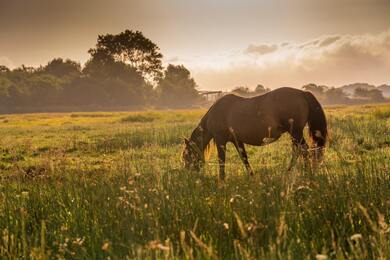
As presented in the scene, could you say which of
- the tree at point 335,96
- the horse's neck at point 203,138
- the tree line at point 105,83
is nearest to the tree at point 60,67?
the tree line at point 105,83

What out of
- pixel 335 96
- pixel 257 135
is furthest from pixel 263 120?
pixel 335 96

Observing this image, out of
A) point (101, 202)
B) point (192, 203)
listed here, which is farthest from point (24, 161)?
point (192, 203)

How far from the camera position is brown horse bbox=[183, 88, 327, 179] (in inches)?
313

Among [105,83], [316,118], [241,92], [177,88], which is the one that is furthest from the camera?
[177,88]

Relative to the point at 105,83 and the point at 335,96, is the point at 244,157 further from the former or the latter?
the point at 335,96

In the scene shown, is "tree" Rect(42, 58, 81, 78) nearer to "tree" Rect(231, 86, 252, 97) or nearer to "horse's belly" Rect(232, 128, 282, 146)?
"tree" Rect(231, 86, 252, 97)

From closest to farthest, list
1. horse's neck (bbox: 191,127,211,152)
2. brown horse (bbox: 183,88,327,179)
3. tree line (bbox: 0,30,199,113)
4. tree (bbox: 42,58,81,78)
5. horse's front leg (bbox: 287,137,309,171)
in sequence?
horse's front leg (bbox: 287,137,309,171) → brown horse (bbox: 183,88,327,179) → horse's neck (bbox: 191,127,211,152) → tree line (bbox: 0,30,199,113) → tree (bbox: 42,58,81,78)

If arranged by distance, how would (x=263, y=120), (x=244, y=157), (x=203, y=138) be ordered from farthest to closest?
(x=203, y=138), (x=244, y=157), (x=263, y=120)

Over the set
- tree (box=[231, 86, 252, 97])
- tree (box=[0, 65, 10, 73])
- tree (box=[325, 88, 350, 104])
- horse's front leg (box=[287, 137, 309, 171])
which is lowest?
horse's front leg (box=[287, 137, 309, 171])

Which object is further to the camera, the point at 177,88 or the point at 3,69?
the point at 177,88

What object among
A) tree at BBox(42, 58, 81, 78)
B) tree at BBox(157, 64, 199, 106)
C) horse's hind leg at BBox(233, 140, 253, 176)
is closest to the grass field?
horse's hind leg at BBox(233, 140, 253, 176)

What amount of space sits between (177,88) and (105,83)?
56.8 feet

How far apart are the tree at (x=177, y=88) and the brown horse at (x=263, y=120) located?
2673 inches

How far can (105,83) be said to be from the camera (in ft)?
211
